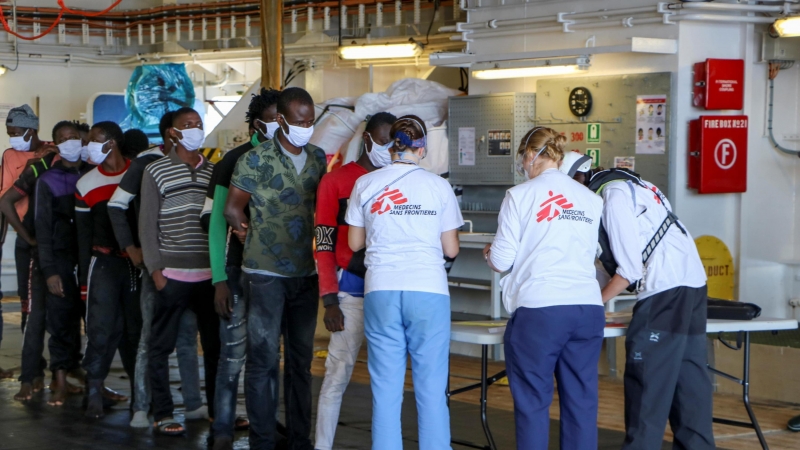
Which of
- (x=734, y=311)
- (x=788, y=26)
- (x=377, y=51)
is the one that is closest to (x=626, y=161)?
(x=788, y=26)

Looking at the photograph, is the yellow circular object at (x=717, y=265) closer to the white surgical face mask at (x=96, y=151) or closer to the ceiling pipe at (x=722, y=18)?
the ceiling pipe at (x=722, y=18)

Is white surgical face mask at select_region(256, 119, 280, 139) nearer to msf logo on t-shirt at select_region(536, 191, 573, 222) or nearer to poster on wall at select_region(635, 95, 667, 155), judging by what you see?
msf logo on t-shirt at select_region(536, 191, 573, 222)

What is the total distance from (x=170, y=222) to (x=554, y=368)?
90.8 inches

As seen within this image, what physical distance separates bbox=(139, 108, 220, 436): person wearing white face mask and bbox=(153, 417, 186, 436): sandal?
432 millimetres

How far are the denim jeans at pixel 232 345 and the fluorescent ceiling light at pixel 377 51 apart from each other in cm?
554

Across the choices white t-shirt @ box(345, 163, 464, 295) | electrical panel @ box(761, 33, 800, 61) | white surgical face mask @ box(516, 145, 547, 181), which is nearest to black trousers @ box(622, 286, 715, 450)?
white surgical face mask @ box(516, 145, 547, 181)

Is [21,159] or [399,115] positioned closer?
[21,159]

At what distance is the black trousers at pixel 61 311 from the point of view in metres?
6.70

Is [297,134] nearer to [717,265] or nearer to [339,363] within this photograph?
[339,363]

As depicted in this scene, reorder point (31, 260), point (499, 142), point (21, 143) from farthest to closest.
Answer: point (499, 142)
point (21, 143)
point (31, 260)

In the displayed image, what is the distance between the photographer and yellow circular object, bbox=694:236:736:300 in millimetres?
8305

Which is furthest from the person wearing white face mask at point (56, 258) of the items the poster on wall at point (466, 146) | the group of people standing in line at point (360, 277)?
the poster on wall at point (466, 146)

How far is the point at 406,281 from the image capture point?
4.29 m

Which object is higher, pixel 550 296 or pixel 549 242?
pixel 549 242
